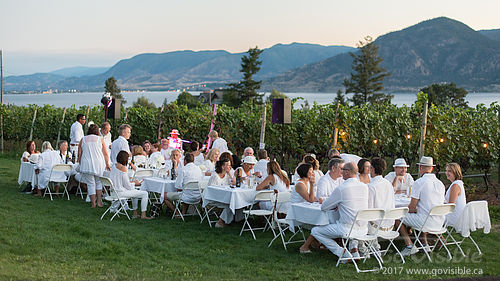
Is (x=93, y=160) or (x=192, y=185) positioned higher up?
(x=93, y=160)

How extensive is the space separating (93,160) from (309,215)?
4.72m

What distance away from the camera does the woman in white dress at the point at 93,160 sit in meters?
9.20

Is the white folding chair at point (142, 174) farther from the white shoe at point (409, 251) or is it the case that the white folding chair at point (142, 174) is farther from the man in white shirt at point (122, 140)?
the white shoe at point (409, 251)

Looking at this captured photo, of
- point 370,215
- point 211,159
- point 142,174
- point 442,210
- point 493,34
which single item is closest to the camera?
point 370,215

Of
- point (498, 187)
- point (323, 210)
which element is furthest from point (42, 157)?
point (498, 187)

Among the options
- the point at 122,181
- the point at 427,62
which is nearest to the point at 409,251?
the point at 122,181

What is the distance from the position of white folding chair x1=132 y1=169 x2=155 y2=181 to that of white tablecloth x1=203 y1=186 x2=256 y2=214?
2196 mm

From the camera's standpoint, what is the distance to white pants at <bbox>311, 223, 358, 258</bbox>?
5.59 metres

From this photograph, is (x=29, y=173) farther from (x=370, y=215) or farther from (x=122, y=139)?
(x=370, y=215)

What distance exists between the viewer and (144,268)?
5.39 m

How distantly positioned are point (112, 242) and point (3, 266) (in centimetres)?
143

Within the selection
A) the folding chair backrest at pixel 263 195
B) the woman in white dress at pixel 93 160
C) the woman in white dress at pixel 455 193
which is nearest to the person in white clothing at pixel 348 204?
the woman in white dress at pixel 455 193

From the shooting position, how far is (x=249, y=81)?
60531 mm

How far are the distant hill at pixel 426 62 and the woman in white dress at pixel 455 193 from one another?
82.8 m
